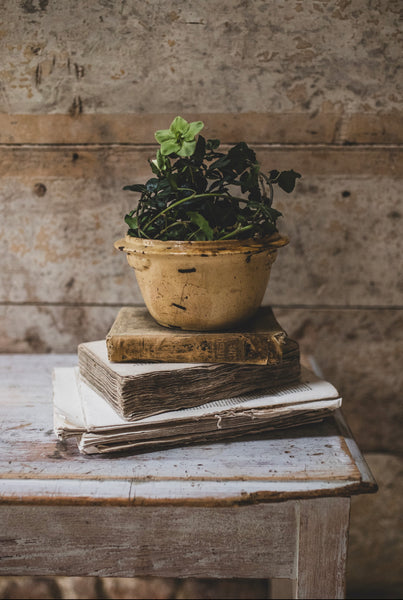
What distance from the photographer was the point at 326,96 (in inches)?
47.6

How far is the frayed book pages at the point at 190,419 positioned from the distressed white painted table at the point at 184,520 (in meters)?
0.05

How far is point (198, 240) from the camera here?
862 millimetres

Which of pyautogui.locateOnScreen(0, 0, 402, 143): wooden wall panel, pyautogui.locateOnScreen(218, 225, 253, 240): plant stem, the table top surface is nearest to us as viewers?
the table top surface

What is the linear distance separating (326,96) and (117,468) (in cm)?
93

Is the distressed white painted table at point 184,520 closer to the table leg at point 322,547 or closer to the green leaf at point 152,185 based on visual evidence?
the table leg at point 322,547

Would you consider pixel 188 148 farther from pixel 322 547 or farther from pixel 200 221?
pixel 322 547

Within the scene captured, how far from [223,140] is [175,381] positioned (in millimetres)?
632

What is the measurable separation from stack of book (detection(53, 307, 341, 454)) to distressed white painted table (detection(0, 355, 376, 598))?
0.06 metres

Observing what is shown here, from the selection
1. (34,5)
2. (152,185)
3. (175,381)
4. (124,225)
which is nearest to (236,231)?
(152,185)

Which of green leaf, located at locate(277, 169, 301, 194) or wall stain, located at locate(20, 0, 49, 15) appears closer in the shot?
green leaf, located at locate(277, 169, 301, 194)

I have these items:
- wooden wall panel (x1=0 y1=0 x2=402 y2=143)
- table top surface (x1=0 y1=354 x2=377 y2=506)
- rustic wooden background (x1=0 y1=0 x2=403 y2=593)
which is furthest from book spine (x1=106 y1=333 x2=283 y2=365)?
wooden wall panel (x1=0 y1=0 x2=402 y2=143)

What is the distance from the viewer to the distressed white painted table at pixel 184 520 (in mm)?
755

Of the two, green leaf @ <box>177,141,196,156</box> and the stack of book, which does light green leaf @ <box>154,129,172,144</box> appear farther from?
the stack of book

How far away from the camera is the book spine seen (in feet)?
2.89
